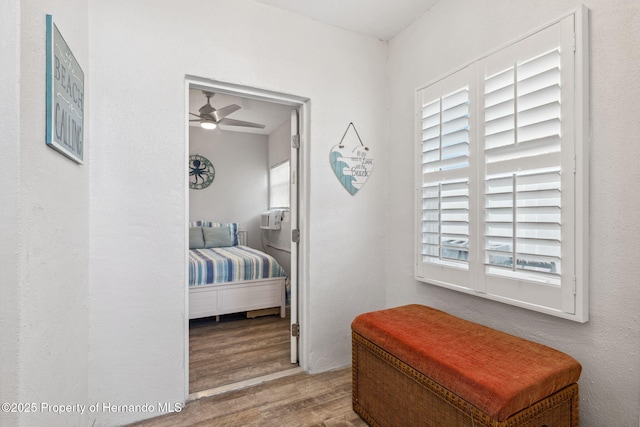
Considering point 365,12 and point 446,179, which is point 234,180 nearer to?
point 365,12

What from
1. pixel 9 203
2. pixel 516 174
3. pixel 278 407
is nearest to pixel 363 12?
pixel 516 174

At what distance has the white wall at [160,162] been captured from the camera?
1708 mm

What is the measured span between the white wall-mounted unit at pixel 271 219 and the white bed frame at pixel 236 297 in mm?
1532

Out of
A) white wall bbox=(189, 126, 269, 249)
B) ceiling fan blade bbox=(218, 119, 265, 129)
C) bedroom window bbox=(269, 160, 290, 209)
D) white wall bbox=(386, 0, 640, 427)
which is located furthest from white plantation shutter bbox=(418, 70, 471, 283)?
white wall bbox=(189, 126, 269, 249)

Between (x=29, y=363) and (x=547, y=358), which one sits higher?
(x=29, y=363)

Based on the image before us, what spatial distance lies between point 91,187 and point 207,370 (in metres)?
Answer: 1.55

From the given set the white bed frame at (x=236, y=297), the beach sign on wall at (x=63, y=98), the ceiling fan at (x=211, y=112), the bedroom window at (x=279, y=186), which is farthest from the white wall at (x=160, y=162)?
the bedroom window at (x=279, y=186)

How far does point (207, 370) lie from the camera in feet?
7.64

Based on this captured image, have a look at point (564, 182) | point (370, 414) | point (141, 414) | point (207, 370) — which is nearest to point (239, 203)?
point (207, 370)

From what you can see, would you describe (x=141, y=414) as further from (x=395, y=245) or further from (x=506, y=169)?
(x=506, y=169)

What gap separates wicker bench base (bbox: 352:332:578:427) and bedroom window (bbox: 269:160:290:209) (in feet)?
11.6

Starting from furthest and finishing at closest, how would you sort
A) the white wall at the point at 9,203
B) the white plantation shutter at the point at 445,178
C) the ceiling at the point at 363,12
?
the ceiling at the point at 363,12 → the white plantation shutter at the point at 445,178 → the white wall at the point at 9,203

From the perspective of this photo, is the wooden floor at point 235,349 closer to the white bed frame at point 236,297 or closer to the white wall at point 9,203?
the white bed frame at point 236,297

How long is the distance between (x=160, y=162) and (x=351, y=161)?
53.9 inches
